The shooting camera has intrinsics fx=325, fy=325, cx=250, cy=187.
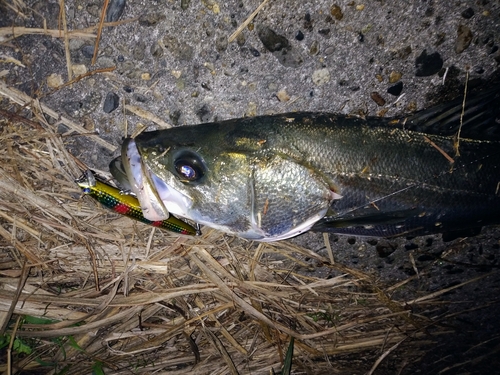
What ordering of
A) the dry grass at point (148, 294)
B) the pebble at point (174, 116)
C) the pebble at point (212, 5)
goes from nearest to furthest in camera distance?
the pebble at point (212, 5), the pebble at point (174, 116), the dry grass at point (148, 294)

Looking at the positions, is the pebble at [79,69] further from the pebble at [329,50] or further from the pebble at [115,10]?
the pebble at [329,50]

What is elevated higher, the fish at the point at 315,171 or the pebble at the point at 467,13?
the pebble at the point at 467,13

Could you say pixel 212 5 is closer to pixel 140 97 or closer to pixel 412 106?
pixel 140 97

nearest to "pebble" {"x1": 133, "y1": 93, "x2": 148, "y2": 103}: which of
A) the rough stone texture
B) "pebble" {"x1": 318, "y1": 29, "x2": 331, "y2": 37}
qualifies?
the rough stone texture

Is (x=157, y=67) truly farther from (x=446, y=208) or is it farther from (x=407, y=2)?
(x=446, y=208)

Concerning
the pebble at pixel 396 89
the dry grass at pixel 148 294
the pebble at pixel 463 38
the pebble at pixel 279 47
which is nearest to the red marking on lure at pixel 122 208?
the dry grass at pixel 148 294

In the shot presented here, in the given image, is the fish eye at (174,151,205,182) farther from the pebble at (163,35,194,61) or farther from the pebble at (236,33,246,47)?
the pebble at (236,33,246,47)

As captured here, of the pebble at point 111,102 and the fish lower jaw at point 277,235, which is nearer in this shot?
the fish lower jaw at point 277,235

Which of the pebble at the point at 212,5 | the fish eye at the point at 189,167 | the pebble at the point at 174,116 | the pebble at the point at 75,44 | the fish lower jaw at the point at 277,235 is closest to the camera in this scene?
the fish eye at the point at 189,167
